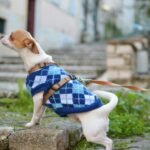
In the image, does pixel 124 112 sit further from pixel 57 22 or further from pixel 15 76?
pixel 57 22

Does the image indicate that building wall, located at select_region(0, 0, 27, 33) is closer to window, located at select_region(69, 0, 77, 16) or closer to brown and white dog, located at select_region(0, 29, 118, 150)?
window, located at select_region(69, 0, 77, 16)

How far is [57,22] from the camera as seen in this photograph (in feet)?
58.2

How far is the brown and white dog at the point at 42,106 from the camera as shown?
134 inches

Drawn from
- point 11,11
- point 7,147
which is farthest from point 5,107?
point 11,11

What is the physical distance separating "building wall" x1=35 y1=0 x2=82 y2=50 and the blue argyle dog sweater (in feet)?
40.3

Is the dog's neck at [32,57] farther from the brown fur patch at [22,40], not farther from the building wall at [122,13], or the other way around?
the building wall at [122,13]

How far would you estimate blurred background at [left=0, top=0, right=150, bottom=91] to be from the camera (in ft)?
35.7

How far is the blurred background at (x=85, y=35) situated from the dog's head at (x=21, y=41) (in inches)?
229

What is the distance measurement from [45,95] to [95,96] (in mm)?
379

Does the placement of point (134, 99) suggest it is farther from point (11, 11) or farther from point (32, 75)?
point (11, 11)

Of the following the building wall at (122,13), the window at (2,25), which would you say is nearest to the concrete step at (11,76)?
the window at (2,25)

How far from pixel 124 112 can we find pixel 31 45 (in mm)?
2569

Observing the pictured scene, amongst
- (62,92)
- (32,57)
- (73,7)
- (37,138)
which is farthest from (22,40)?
(73,7)

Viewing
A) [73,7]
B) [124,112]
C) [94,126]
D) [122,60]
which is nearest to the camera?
[94,126]
